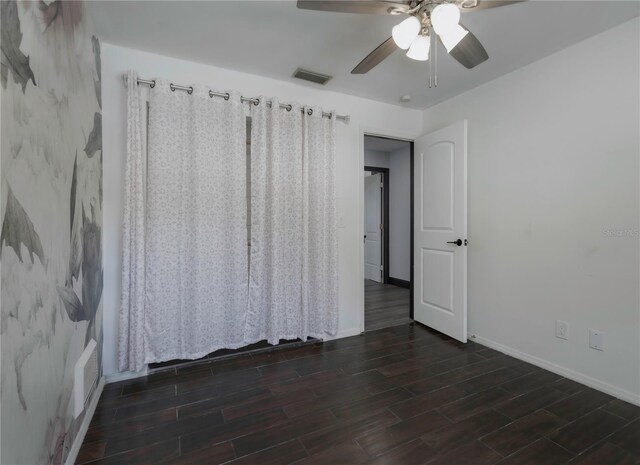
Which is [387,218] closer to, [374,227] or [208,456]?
[374,227]

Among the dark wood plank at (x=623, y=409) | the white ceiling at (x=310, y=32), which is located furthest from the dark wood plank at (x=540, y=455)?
the white ceiling at (x=310, y=32)

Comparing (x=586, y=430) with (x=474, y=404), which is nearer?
(x=586, y=430)

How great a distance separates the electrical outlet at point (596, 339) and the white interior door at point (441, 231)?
87cm

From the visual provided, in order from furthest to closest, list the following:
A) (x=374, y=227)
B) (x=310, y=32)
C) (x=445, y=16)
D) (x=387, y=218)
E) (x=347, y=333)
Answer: (x=374, y=227) → (x=387, y=218) → (x=347, y=333) → (x=310, y=32) → (x=445, y=16)

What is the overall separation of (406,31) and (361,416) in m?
2.12

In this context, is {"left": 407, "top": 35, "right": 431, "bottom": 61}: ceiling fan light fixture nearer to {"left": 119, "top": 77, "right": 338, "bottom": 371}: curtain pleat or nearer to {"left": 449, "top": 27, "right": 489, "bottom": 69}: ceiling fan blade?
{"left": 449, "top": 27, "right": 489, "bottom": 69}: ceiling fan blade

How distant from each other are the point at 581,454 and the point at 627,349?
2.88 feet

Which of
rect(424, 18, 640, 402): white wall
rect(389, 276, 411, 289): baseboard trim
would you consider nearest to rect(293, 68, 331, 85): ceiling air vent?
rect(424, 18, 640, 402): white wall

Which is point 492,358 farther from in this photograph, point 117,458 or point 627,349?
point 117,458

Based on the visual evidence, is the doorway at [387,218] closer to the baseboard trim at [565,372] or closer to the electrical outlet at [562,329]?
the baseboard trim at [565,372]

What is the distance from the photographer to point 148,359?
7.16 ft

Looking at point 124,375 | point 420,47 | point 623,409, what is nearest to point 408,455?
point 623,409

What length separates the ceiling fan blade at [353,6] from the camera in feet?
4.33

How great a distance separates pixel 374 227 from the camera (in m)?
5.78
